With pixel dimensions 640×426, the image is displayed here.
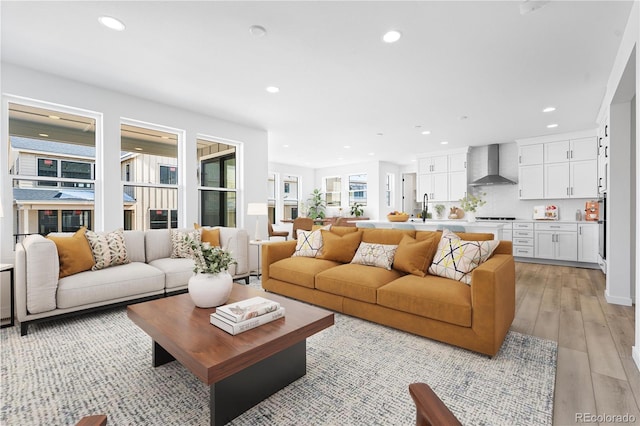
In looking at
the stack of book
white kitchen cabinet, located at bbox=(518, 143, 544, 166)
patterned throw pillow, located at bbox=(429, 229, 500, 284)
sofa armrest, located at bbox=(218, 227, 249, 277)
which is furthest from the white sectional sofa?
white kitchen cabinet, located at bbox=(518, 143, 544, 166)

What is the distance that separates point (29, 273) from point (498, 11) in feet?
14.5

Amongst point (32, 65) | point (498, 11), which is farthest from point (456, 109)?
point (32, 65)

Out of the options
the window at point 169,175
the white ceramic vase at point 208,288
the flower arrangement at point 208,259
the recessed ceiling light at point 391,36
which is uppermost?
the recessed ceiling light at point 391,36

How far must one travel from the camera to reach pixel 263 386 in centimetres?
174

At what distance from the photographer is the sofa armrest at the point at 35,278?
2.60 m

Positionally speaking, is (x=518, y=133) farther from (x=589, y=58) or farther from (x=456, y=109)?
(x=589, y=58)

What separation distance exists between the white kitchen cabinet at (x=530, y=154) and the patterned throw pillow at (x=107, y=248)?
7.37 metres

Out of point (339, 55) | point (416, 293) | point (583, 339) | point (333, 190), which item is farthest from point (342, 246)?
point (333, 190)

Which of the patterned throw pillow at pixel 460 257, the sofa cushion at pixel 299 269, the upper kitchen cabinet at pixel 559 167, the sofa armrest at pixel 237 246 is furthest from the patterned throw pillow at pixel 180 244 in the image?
the upper kitchen cabinet at pixel 559 167

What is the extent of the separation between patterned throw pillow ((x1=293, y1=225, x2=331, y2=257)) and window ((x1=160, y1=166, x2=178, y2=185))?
2347mm

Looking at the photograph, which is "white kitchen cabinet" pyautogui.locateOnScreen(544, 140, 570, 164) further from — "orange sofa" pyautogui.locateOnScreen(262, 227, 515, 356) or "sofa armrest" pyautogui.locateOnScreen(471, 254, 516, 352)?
"sofa armrest" pyautogui.locateOnScreen(471, 254, 516, 352)

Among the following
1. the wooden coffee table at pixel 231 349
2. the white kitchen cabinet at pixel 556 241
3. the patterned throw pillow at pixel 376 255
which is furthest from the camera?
the white kitchen cabinet at pixel 556 241

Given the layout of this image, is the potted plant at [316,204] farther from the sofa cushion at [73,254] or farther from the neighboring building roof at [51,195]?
the sofa cushion at [73,254]

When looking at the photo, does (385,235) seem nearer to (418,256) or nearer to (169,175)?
(418,256)
